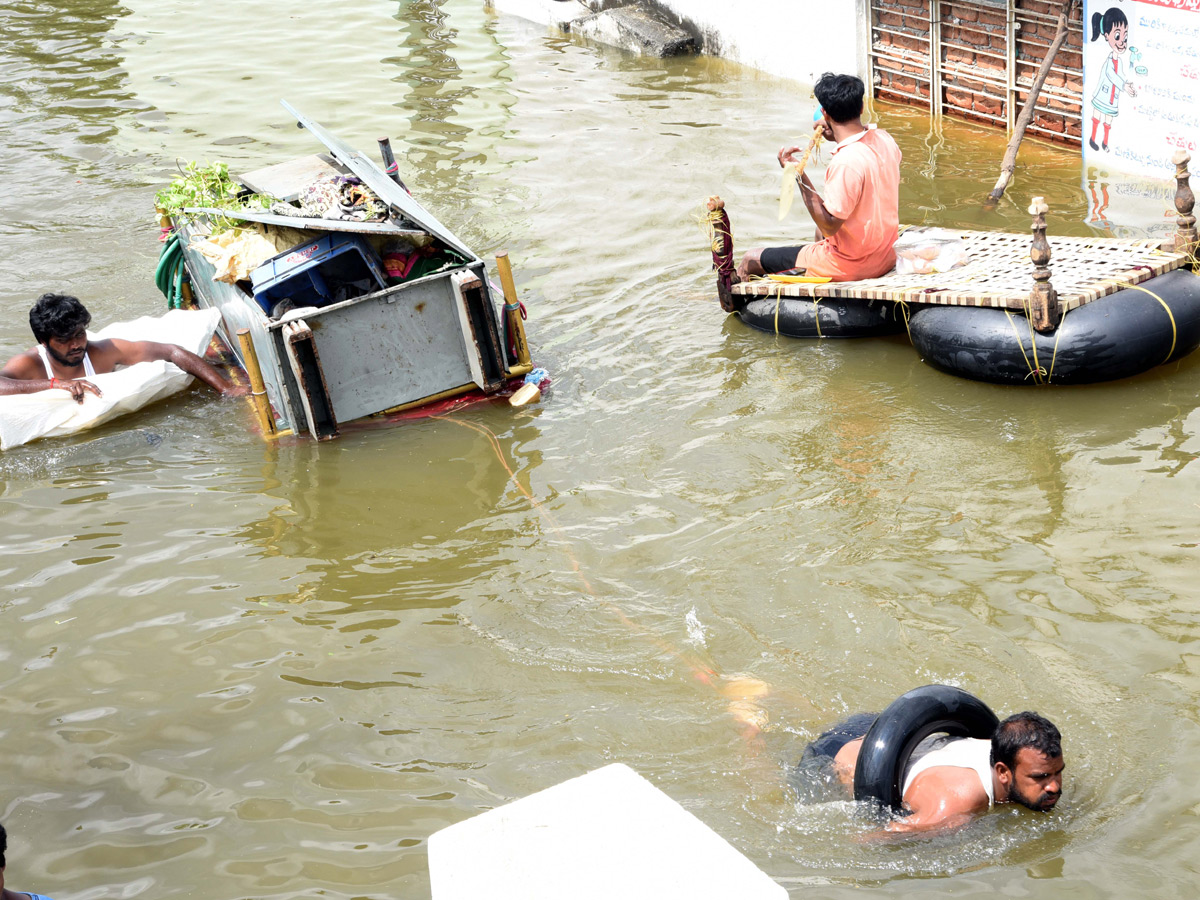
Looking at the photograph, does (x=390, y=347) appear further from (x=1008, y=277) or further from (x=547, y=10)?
(x=547, y=10)

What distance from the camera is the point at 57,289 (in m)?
10.3

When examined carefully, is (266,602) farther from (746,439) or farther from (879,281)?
(879,281)

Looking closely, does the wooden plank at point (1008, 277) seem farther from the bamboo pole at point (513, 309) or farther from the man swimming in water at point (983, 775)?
the man swimming in water at point (983, 775)

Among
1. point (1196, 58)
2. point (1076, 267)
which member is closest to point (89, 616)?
point (1076, 267)

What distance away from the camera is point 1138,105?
9.70m

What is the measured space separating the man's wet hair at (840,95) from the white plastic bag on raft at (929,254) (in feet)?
3.80

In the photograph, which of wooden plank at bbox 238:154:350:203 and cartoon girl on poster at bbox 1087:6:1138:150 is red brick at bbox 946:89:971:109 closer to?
cartoon girl on poster at bbox 1087:6:1138:150

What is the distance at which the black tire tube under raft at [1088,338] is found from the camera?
269 inches

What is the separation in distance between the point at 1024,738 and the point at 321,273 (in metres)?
5.52

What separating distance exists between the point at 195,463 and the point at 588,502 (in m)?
2.65

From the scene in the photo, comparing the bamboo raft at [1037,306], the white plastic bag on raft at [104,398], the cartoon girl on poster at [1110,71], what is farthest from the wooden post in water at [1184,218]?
the white plastic bag on raft at [104,398]

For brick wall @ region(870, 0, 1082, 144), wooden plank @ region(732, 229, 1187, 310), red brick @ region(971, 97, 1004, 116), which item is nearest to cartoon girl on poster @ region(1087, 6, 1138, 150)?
brick wall @ region(870, 0, 1082, 144)

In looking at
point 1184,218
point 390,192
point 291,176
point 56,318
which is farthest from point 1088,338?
point 56,318

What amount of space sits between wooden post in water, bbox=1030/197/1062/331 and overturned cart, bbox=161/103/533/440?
3228 mm
